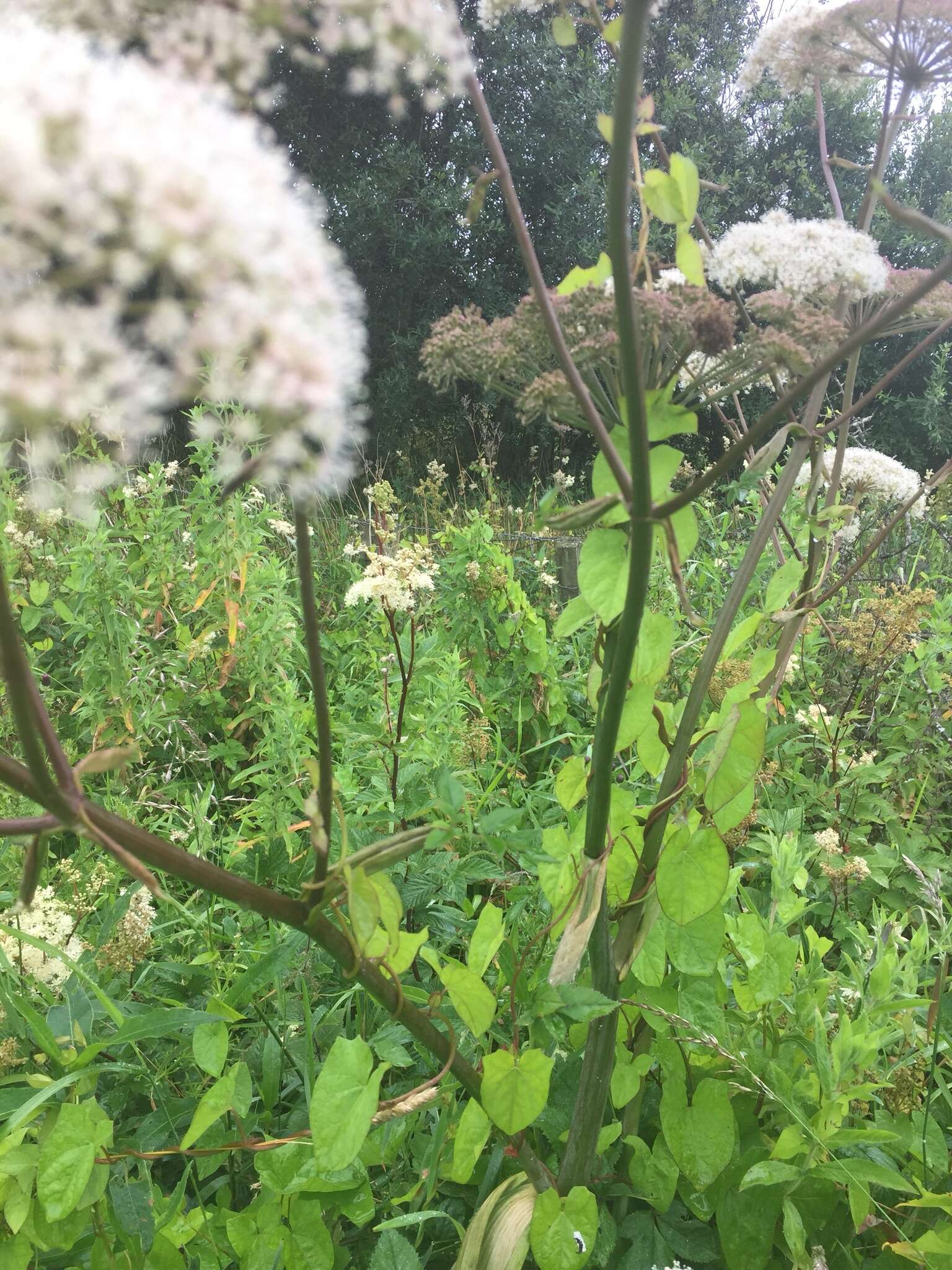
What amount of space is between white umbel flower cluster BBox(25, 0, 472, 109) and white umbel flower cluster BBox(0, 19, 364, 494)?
0.05 metres

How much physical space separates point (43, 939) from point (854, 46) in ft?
6.18

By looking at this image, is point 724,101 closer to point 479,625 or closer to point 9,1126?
point 479,625

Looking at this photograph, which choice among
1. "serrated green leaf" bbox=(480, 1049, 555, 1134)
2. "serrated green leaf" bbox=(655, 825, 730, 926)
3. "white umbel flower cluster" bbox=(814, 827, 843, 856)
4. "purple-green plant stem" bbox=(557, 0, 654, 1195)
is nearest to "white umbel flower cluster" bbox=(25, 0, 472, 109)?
"purple-green plant stem" bbox=(557, 0, 654, 1195)

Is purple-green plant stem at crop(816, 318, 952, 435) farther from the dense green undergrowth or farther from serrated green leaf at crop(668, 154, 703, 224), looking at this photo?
serrated green leaf at crop(668, 154, 703, 224)

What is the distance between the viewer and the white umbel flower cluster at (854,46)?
1072 mm

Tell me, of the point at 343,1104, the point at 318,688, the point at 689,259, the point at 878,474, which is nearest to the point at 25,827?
the point at 318,688

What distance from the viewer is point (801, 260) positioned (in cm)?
98

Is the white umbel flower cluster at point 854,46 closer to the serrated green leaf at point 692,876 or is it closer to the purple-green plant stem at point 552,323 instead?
the purple-green plant stem at point 552,323

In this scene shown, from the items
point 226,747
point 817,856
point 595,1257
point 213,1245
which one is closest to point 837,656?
point 817,856

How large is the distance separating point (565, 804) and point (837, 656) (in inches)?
86.5

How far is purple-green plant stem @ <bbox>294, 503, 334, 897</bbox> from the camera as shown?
534mm

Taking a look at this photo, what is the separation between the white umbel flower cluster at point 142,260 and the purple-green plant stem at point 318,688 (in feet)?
0.29

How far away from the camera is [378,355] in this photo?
29.9 feet

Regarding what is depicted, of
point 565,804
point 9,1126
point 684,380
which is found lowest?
point 9,1126
